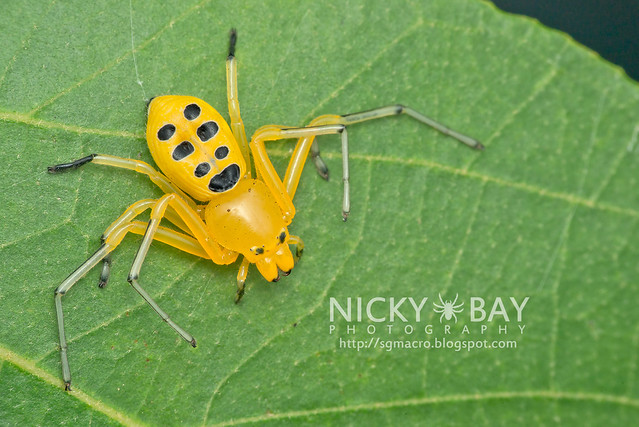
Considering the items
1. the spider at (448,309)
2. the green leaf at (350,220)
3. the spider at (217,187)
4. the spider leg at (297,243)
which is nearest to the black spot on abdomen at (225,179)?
the spider at (217,187)

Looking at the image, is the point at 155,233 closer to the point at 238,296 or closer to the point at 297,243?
the point at 238,296

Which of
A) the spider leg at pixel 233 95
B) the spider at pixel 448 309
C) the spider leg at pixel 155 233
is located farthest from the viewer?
the spider at pixel 448 309

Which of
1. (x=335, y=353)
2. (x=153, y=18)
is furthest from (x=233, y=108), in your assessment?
(x=335, y=353)

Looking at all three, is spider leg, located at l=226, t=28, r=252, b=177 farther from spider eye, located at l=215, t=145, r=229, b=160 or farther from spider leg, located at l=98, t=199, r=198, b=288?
spider leg, located at l=98, t=199, r=198, b=288

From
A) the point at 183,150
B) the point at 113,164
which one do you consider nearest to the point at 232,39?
the point at 183,150

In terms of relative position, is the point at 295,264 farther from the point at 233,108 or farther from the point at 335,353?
the point at 233,108

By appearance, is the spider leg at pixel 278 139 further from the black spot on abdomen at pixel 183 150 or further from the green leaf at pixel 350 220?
the black spot on abdomen at pixel 183 150
